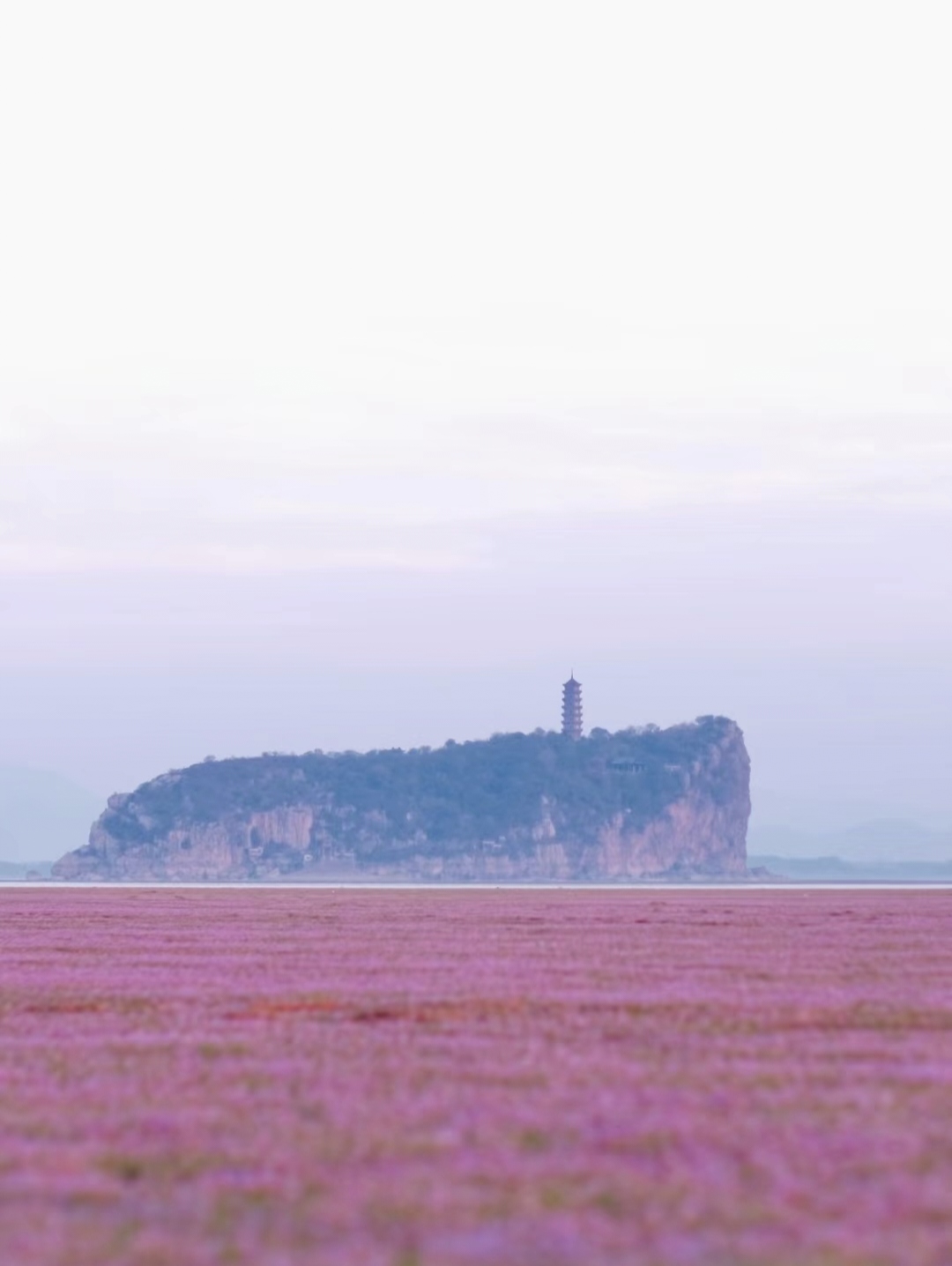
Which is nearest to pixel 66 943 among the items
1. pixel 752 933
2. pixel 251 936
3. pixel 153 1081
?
pixel 251 936

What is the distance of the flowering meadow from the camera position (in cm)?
1191

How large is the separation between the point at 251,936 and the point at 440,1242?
112 feet

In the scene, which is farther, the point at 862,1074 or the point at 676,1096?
the point at 862,1074

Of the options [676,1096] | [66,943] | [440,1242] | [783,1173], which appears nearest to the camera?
[440,1242]

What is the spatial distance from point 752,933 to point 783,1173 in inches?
1319

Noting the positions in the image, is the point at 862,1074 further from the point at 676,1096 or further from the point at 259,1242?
the point at 259,1242

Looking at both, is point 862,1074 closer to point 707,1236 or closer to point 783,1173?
point 783,1173

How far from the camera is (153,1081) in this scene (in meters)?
18.5

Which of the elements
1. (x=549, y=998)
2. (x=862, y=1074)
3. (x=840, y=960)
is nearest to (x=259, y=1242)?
(x=862, y=1074)

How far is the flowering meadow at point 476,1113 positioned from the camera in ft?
39.1

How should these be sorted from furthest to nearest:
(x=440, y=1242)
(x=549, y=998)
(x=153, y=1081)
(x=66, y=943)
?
(x=66, y=943) < (x=549, y=998) < (x=153, y=1081) < (x=440, y=1242)

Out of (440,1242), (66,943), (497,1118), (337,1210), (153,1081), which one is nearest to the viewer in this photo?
(440,1242)

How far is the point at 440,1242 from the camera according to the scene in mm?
11633

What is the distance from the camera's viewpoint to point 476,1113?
1633 cm
